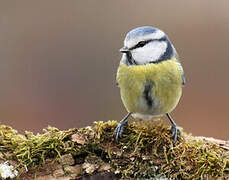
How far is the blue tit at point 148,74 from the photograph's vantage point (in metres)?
2.34

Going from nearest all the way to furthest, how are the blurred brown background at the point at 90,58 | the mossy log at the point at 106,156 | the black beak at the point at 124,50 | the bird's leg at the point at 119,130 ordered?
the mossy log at the point at 106,156 < the bird's leg at the point at 119,130 < the black beak at the point at 124,50 < the blurred brown background at the point at 90,58

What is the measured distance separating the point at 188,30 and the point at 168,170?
11.8ft

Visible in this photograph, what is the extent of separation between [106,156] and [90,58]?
3.09m

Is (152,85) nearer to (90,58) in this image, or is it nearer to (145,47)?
(145,47)

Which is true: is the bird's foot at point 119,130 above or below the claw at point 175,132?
above

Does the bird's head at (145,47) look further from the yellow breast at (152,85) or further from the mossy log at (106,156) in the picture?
the mossy log at (106,156)

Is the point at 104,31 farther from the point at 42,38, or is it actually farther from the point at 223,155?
the point at 223,155

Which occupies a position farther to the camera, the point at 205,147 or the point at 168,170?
the point at 205,147

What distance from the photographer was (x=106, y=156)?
206 cm

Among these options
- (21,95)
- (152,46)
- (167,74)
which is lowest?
(21,95)

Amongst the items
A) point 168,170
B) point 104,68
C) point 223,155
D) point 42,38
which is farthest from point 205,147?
point 42,38

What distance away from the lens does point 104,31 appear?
17.5 feet

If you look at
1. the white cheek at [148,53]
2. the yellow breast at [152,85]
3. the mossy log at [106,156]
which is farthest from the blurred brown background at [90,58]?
the mossy log at [106,156]

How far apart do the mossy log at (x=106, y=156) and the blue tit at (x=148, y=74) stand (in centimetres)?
23
